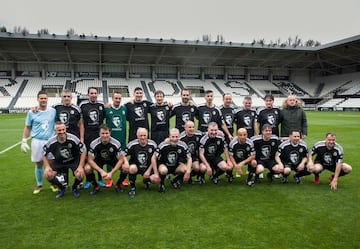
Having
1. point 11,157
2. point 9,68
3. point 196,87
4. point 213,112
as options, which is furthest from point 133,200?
point 9,68

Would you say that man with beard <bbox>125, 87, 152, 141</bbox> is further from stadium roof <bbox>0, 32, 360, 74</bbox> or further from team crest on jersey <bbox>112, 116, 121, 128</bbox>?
stadium roof <bbox>0, 32, 360, 74</bbox>

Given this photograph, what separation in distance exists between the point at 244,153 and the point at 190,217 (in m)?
2.11

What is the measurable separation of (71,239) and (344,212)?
3.30 m

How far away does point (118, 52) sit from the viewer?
35688 mm

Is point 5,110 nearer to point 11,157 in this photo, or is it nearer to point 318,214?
point 11,157

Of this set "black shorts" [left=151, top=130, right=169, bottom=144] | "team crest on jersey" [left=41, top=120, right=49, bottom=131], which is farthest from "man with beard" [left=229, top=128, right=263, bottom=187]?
"team crest on jersey" [left=41, top=120, right=49, bottom=131]

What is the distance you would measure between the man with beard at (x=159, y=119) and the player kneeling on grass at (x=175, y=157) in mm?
756

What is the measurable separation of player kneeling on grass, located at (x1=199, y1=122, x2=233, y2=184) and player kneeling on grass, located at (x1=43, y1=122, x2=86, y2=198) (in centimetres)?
200

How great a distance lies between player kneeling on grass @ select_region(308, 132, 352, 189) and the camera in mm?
5425

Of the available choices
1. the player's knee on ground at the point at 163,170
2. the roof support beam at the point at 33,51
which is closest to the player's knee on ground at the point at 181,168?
the player's knee on ground at the point at 163,170

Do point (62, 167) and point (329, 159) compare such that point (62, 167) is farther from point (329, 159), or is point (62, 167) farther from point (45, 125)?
point (329, 159)

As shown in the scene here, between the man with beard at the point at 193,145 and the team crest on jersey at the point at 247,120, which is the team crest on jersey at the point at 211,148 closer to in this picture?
the man with beard at the point at 193,145

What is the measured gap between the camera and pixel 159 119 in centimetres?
603

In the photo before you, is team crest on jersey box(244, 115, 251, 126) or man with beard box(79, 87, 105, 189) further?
team crest on jersey box(244, 115, 251, 126)
